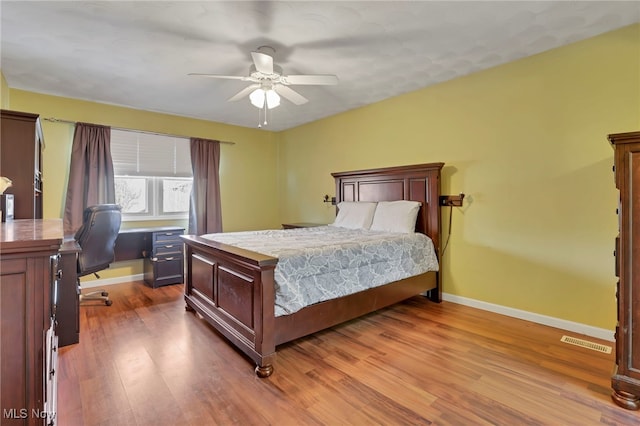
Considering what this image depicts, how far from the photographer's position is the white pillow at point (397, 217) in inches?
137

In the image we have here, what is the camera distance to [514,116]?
3006 mm

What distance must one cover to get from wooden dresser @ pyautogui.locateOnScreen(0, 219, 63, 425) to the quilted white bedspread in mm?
1271

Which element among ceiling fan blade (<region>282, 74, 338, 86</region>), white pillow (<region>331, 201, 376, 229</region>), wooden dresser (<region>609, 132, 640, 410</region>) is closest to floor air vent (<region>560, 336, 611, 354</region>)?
wooden dresser (<region>609, 132, 640, 410</region>)

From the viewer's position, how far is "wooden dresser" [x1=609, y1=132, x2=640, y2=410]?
1.71 metres

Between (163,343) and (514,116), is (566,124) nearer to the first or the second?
(514,116)

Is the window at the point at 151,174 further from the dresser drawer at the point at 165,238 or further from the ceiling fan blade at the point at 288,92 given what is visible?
the ceiling fan blade at the point at 288,92

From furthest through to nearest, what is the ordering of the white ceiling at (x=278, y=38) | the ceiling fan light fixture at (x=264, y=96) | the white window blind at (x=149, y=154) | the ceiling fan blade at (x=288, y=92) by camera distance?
the white window blind at (x=149, y=154), the ceiling fan blade at (x=288, y=92), the ceiling fan light fixture at (x=264, y=96), the white ceiling at (x=278, y=38)

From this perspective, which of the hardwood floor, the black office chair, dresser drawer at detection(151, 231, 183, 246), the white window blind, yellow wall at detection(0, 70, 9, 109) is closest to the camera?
the hardwood floor

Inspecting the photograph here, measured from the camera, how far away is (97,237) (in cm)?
315

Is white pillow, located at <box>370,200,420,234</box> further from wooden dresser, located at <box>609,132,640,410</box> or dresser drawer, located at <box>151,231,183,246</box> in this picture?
dresser drawer, located at <box>151,231,183,246</box>

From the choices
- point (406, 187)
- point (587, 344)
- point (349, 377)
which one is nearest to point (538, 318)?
point (587, 344)

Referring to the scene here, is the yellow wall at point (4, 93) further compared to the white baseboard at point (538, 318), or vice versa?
the yellow wall at point (4, 93)

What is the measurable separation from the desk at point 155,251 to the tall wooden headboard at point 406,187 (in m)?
2.49

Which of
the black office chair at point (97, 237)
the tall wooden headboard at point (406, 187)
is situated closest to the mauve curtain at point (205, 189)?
the black office chair at point (97, 237)
